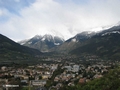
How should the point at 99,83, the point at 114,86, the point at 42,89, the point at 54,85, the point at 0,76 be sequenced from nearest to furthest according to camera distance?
the point at 114,86 < the point at 99,83 < the point at 42,89 < the point at 54,85 < the point at 0,76

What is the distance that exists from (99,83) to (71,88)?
894 cm

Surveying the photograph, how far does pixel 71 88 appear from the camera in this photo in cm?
7381

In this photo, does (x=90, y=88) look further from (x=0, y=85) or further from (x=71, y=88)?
(x=0, y=85)

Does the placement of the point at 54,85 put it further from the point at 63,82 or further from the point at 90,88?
the point at 90,88

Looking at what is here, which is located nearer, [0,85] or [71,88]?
[71,88]

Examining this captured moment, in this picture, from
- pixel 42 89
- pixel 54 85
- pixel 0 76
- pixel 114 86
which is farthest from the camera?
pixel 0 76

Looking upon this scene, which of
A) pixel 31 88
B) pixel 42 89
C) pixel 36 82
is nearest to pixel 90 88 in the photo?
pixel 42 89

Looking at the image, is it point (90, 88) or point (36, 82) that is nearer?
point (90, 88)

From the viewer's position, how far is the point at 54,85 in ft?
303

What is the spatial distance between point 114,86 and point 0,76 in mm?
63480

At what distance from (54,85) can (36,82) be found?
1180 cm

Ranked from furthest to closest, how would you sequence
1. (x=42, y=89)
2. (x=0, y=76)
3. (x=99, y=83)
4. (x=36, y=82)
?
(x=0, y=76) < (x=36, y=82) < (x=42, y=89) < (x=99, y=83)

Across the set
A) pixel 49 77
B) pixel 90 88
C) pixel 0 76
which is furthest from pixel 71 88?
pixel 0 76

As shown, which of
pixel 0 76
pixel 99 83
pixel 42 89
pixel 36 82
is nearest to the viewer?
pixel 99 83
